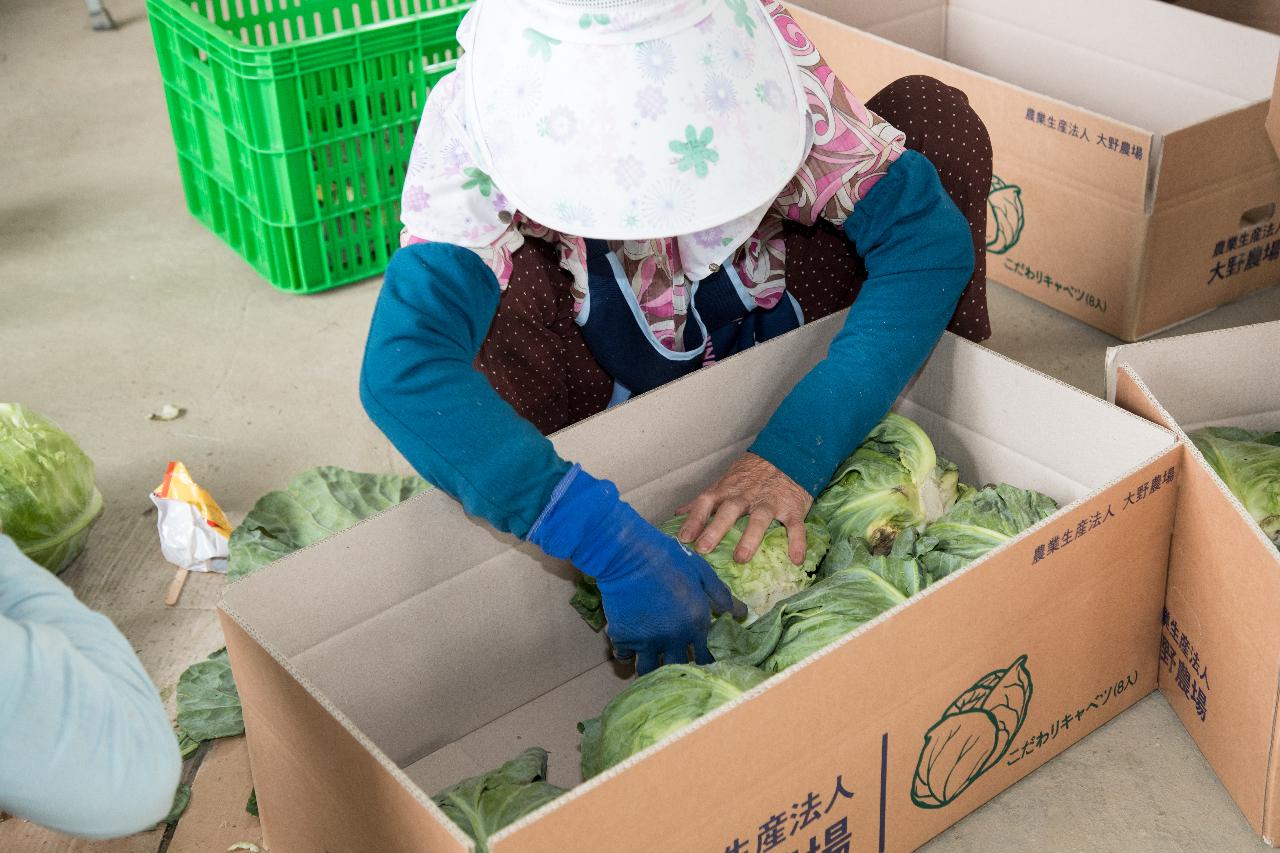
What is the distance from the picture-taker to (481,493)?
1.55 m

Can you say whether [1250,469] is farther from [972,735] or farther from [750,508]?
[750,508]

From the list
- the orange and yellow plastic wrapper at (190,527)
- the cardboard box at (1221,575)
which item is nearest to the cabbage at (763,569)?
the cardboard box at (1221,575)

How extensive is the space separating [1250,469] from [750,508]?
709mm

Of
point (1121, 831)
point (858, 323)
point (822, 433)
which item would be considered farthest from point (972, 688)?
point (858, 323)

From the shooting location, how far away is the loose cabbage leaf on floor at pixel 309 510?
206 cm

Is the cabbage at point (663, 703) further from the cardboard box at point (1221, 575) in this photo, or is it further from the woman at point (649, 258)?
the cardboard box at point (1221, 575)

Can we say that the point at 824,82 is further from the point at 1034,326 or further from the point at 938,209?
the point at 1034,326

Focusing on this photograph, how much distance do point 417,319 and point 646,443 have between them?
1.37 feet

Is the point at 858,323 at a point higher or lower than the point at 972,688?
higher

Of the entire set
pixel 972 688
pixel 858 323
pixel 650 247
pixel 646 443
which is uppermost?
pixel 650 247

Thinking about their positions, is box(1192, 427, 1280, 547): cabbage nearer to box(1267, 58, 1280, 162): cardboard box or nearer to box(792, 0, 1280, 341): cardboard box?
box(1267, 58, 1280, 162): cardboard box

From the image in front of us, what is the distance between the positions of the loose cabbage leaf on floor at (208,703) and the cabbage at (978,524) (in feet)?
3.34

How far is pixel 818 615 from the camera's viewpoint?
62.6 inches

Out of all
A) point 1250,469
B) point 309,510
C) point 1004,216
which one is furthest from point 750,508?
point 1004,216
